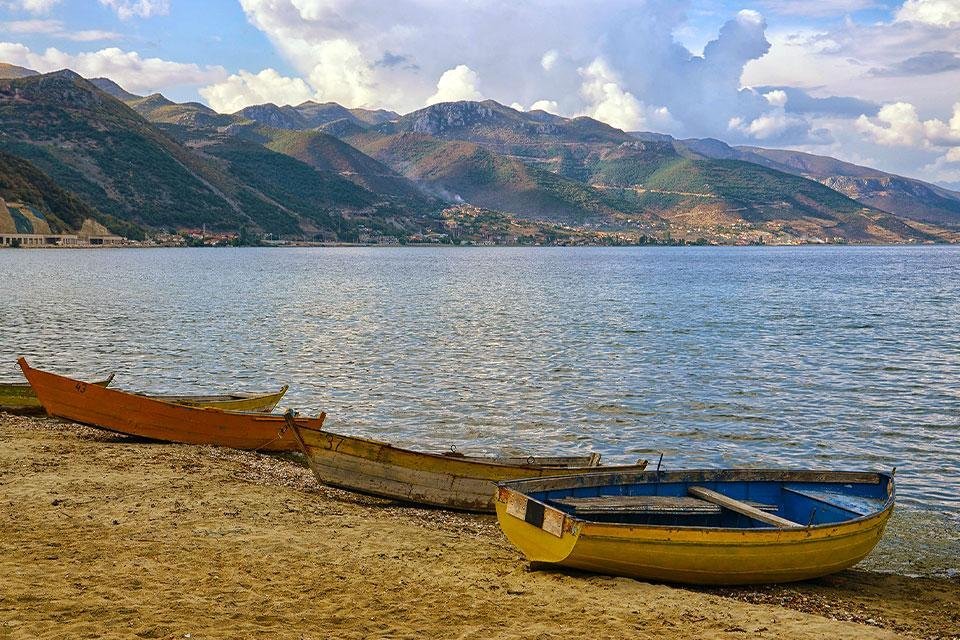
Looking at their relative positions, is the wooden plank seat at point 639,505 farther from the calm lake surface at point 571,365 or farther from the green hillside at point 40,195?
the green hillside at point 40,195

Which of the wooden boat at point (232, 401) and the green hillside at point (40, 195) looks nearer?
the wooden boat at point (232, 401)

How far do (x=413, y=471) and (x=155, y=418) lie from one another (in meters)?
7.07

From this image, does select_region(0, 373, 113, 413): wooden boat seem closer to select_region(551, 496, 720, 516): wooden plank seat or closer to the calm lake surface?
the calm lake surface

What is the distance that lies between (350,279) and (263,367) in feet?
238

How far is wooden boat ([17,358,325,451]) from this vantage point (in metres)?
18.6

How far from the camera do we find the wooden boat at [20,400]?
21250 millimetres

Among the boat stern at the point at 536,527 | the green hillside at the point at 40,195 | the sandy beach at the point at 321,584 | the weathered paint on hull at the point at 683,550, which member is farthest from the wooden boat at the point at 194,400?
the green hillside at the point at 40,195

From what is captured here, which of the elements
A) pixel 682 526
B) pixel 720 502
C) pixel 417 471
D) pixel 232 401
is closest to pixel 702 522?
pixel 720 502

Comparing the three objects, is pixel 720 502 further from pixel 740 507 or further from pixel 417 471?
pixel 417 471

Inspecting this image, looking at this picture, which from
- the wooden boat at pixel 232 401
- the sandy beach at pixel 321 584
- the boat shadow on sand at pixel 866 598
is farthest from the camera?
the wooden boat at pixel 232 401

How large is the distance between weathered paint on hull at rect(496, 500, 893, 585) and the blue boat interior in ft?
2.27

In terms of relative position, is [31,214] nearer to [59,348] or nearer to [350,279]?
[350,279]

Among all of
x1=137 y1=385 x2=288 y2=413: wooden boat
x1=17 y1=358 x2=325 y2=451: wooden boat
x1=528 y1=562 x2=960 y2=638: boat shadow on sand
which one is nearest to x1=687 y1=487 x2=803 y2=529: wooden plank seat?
x1=528 y1=562 x2=960 y2=638: boat shadow on sand

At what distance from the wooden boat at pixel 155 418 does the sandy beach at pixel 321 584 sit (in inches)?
135
